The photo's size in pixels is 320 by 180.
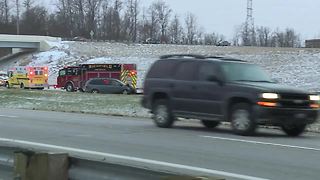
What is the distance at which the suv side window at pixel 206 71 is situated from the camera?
15.4 metres

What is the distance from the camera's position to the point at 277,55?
7944 cm

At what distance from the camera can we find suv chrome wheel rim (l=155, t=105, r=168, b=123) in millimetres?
16797

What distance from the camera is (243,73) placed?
15.5 meters

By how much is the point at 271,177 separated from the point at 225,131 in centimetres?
762

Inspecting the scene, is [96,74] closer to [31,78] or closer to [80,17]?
[31,78]

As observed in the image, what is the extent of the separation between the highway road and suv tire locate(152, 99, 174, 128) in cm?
29

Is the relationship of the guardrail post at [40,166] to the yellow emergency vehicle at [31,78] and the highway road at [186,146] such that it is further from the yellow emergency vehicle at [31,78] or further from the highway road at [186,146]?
the yellow emergency vehicle at [31,78]

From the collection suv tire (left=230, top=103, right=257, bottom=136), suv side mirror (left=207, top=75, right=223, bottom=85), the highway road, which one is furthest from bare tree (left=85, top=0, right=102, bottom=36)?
suv tire (left=230, top=103, right=257, bottom=136)

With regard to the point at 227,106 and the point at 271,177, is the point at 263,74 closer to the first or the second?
the point at 227,106

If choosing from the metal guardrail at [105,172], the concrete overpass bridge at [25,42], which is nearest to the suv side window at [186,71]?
the metal guardrail at [105,172]

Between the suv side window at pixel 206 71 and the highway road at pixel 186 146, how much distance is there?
1.45 metres

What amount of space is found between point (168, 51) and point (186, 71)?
271 feet

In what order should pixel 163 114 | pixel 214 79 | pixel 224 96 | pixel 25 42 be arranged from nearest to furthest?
pixel 224 96, pixel 214 79, pixel 163 114, pixel 25 42

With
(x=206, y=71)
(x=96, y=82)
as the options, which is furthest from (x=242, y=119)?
(x=96, y=82)
